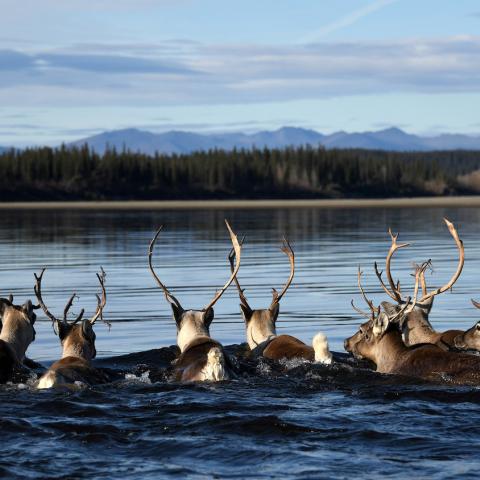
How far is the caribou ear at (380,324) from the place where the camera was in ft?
50.5

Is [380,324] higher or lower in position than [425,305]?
lower

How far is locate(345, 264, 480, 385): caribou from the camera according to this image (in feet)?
45.5

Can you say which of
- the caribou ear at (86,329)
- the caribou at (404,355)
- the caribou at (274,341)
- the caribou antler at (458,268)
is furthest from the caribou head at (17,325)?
the caribou antler at (458,268)

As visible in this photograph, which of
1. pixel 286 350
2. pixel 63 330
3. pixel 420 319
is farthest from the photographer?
pixel 420 319

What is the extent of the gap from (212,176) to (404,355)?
130 meters

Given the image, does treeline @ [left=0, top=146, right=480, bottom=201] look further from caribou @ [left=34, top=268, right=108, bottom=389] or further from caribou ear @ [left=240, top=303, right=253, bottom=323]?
caribou @ [left=34, top=268, right=108, bottom=389]

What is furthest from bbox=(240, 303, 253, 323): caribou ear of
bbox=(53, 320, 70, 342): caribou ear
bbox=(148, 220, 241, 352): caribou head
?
bbox=(53, 320, 70, 342): caribou ear

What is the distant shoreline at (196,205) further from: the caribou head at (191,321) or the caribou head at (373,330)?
the caribou head at (191,321)

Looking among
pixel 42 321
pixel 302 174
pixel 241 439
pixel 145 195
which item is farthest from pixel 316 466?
pixel 302 174

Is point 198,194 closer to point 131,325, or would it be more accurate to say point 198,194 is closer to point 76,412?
Result: point 131,325

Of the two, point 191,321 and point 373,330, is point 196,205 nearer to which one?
point 191,321

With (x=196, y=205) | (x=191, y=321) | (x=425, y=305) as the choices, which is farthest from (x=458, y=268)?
(x=196, y=205)

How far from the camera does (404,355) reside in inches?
587

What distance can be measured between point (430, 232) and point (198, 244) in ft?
40.2
